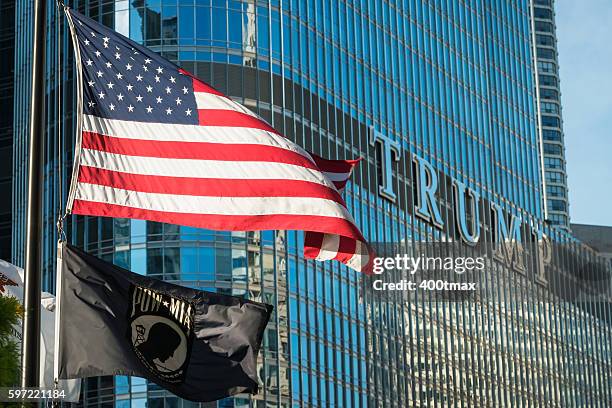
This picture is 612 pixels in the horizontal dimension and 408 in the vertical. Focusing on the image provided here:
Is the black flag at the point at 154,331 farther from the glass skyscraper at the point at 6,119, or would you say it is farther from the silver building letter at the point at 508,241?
the silver building letter at the point at 508,241

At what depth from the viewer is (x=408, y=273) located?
93062mm

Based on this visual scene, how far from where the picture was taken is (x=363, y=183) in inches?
3376

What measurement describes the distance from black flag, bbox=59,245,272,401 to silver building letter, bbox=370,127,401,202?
228ft

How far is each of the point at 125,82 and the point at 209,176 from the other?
1640 mm

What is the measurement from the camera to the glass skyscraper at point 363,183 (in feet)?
241

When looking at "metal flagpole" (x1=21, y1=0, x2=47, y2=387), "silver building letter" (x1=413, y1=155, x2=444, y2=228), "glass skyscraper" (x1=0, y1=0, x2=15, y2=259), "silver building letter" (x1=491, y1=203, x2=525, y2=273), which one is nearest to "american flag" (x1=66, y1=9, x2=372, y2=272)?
"metal flagpole" (x1=21, y1=0, x2=47, y2=387)

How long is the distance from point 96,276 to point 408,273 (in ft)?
247

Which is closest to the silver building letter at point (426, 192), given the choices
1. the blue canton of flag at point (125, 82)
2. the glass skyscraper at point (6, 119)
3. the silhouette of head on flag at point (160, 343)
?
the glass skyscraper at point (6, 119)

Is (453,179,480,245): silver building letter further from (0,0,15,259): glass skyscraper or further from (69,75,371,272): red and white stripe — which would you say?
(69,75,371,272): red and white stripe

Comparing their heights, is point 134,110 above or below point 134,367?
above

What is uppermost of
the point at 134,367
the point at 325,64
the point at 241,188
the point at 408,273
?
the point at 325,64

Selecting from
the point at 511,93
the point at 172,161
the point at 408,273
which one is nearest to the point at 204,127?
the point at 172,161

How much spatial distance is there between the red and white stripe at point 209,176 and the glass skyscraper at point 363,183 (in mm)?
50338

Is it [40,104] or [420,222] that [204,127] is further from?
[420,222]
